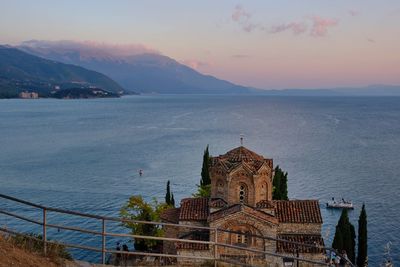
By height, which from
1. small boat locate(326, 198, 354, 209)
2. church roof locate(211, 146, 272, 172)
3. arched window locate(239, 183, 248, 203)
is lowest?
small boat locate(326, 198, 354, 209)

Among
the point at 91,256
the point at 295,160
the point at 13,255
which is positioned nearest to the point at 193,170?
the point at 295,160

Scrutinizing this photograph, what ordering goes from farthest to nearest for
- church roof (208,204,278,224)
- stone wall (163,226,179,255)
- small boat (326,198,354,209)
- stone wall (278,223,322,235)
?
small boat (326,198,354,209) < stone wall (163,226,179,255) < stone wall (278,223,322,235) < church roof (208,204,278,224)

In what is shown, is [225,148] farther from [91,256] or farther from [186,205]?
[186,205]

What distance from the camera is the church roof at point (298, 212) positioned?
30.2 m

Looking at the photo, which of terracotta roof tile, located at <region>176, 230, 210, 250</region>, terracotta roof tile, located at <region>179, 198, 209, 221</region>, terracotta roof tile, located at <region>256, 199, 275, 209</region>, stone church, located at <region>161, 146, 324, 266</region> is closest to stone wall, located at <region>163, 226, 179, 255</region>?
stone church, located at <region>161, 146, 324, 266</region>

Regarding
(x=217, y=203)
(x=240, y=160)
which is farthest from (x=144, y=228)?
(x=240, y=160)

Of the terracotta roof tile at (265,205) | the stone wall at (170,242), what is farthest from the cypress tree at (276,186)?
the stone wall at (170,242)

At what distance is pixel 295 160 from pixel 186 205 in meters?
66.6

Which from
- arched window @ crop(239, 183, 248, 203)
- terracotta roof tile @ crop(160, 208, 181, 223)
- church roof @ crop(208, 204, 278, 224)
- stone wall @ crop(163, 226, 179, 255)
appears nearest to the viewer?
church roof @ crop(208, 204, 278, 224)

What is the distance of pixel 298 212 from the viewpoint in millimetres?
30766

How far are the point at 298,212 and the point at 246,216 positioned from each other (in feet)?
12.4

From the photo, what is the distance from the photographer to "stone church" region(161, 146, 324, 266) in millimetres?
29250

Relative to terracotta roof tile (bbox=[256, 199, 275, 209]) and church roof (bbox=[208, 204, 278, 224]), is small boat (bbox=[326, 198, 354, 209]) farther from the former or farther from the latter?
church roof (bbox=[208, 204, 278, 224])

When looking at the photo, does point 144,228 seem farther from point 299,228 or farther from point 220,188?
point 299,228
